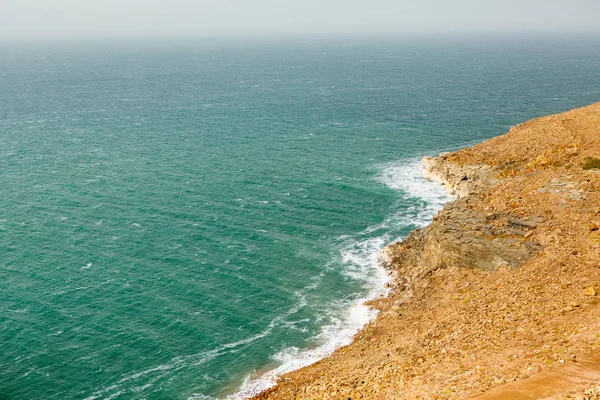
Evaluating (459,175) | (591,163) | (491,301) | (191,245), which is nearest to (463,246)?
(491,301)

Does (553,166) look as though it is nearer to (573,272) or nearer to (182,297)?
(573,272)

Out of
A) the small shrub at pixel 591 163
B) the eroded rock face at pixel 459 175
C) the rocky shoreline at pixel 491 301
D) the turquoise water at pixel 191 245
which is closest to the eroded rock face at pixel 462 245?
the rocky shoreline at pixel 491 301

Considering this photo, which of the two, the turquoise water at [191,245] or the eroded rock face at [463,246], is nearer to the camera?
the turquoise water at [191,245]

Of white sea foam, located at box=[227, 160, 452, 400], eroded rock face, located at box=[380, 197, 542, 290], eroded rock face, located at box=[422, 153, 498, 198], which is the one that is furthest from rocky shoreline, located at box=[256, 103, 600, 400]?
eroded rock face, located at box=[422, 153, 498, 198]

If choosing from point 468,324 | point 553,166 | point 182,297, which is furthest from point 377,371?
point 553,166

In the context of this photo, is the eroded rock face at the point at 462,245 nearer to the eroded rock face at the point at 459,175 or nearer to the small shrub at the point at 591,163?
the eroded rock face at the point at 459,175
